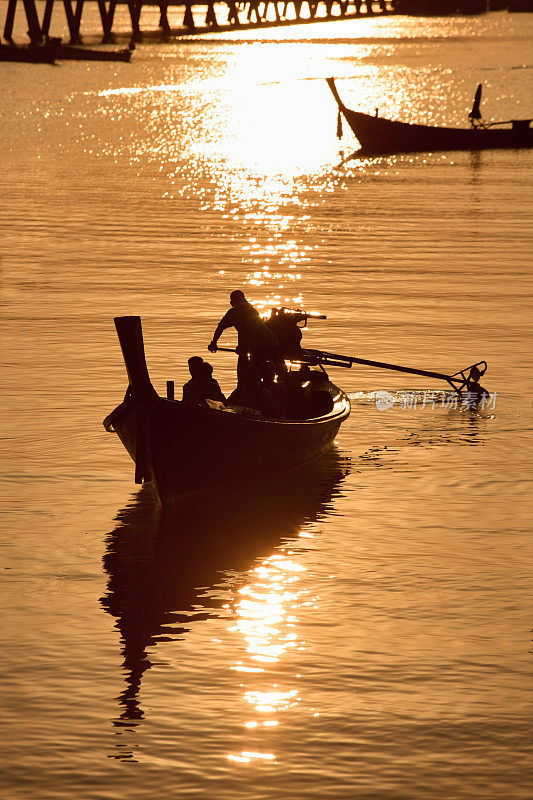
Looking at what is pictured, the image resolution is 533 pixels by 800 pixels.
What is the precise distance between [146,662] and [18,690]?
1.21m

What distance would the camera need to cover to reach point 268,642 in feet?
40.9

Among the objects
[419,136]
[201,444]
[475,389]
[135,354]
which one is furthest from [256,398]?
[419,136]

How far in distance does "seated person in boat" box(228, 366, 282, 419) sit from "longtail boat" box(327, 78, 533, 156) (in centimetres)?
Result: 4432

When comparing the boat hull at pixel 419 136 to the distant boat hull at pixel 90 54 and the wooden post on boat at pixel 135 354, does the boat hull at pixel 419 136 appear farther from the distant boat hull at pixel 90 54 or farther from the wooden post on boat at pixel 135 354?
the distant boat hull at pixel 90 54

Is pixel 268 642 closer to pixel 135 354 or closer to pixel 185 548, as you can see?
pixel 185 548

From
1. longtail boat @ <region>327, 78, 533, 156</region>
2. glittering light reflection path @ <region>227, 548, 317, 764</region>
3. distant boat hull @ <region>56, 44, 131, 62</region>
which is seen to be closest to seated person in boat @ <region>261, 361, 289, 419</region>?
glittering light reflection path @ <region>227, 548, 317, 764</region>

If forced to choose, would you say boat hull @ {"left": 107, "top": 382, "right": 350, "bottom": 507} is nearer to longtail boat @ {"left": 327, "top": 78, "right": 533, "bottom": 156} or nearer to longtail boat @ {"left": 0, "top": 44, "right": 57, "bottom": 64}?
longtail boat @ {"left": 327, "top": 78, "right": 533, "bottom": 156}

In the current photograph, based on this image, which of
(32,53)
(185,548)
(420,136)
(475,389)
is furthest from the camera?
(32,53)

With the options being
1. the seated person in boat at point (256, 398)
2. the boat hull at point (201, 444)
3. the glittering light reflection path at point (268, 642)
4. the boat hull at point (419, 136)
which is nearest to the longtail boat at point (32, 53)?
the boat hull at point (419, 136)

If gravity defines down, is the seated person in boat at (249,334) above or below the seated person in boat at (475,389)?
above

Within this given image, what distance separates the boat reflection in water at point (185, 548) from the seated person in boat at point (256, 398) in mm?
1010

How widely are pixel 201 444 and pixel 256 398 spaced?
60.9 inches

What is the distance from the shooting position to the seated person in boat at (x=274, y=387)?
56.5ft

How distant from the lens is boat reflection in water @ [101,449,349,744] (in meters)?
12.8
